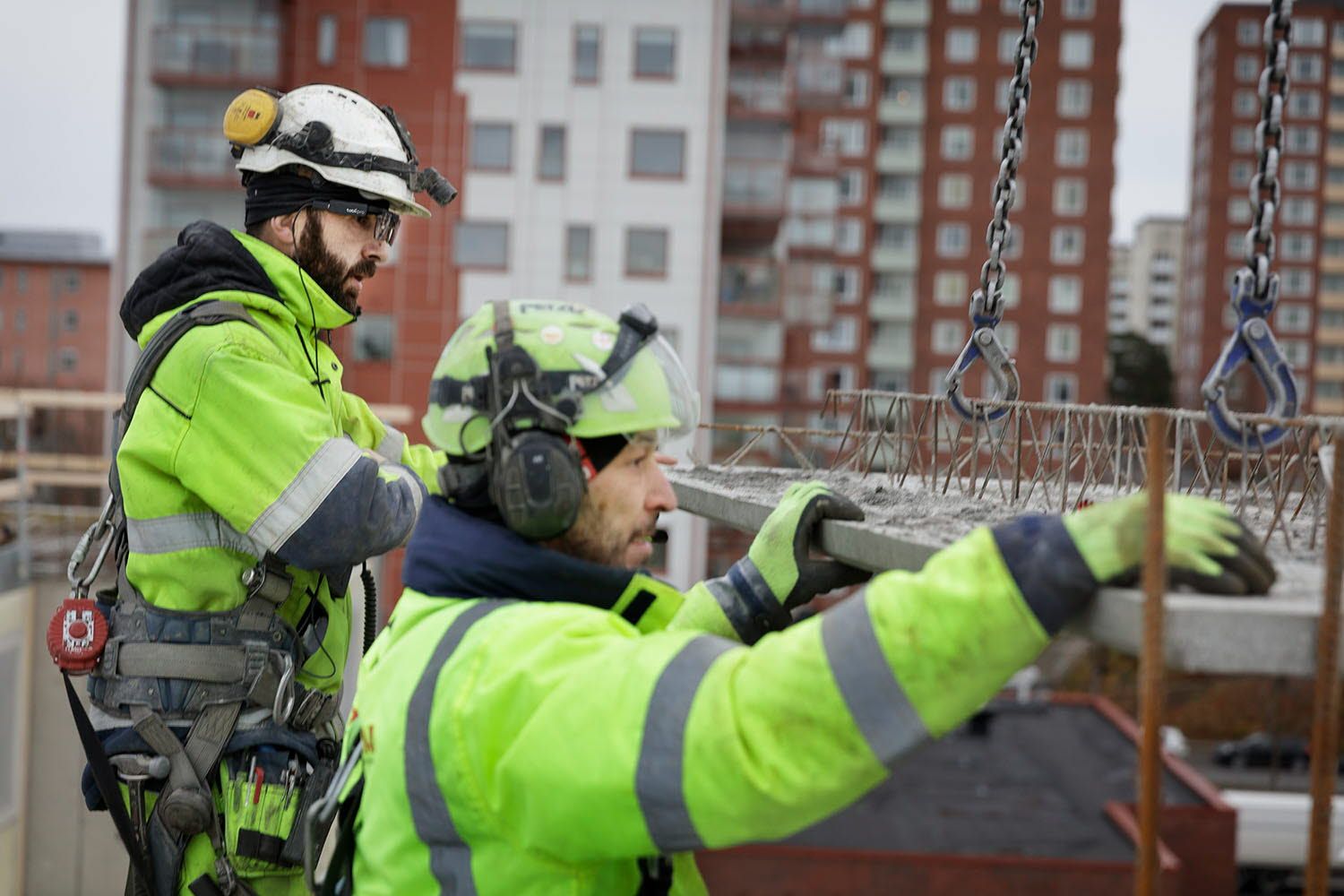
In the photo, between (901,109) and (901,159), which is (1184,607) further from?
(901,109)

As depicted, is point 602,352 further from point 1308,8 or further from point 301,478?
point 1308,8

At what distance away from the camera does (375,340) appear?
30.3m

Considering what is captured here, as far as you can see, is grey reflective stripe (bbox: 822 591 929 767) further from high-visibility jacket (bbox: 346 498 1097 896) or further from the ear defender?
the ear defender

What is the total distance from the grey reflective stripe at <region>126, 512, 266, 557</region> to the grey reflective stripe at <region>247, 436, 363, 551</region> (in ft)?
0.42

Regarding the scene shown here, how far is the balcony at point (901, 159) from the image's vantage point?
5366 centimetres

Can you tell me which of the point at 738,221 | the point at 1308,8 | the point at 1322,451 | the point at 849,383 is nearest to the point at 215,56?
the point at 738,221

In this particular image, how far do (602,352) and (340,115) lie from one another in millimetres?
1801

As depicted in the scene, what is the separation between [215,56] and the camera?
30859 mm

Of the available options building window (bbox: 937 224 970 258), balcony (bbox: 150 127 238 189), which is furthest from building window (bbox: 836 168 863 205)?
balcony (bbox: 150 127 238 189)

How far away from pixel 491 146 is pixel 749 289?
6.67 metres

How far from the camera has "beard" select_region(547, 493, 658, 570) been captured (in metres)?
2.37

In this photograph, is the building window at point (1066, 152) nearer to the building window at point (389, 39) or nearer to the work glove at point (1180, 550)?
the building window at point (389, 39)

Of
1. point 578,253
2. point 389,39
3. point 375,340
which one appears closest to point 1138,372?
point 578,253

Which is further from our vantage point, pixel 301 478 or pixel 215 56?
pixel 215 56
